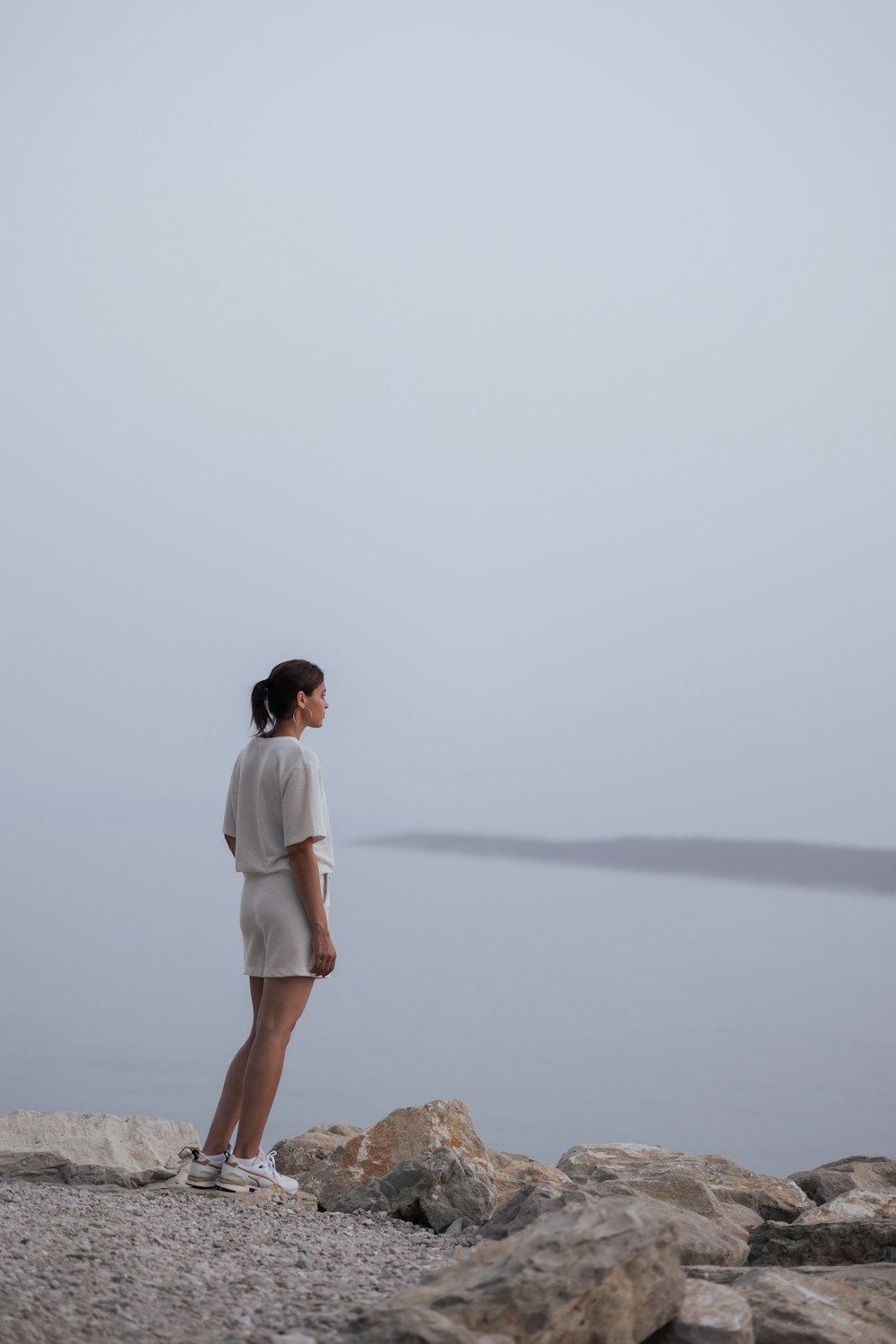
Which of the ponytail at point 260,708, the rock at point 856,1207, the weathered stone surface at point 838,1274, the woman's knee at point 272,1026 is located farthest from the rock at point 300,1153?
the weathered stone surface at point 838,1274

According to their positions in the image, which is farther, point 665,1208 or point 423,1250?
point 423,1250

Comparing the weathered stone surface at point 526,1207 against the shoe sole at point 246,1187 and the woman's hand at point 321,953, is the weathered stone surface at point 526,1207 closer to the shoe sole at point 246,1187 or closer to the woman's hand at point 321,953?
the shoe sole at point 246,1187

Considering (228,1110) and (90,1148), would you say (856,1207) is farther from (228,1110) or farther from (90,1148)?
(90,1148)

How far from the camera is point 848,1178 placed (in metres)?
6.01

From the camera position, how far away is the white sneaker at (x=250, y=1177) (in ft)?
15.8

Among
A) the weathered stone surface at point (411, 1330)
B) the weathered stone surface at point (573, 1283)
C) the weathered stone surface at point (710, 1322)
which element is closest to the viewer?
the weathered stone surface at point (411, 1330)

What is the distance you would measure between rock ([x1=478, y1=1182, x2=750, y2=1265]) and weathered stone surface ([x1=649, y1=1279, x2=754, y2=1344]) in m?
0.69

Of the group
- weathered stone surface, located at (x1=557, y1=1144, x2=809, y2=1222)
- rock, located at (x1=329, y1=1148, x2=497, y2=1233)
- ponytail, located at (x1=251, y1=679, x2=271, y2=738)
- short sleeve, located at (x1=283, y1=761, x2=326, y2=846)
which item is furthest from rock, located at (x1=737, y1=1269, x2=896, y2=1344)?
ponytail, located at (x1=251, y1=679, x2=271, y2=738)

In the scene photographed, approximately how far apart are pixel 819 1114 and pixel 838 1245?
1221 cm

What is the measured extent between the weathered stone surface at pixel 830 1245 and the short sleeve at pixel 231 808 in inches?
92.1

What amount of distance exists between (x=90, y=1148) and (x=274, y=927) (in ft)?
4.39

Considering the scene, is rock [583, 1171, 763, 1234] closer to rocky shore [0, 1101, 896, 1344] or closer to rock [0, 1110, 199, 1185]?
rocky shore [0, 1101, 896, 1344]

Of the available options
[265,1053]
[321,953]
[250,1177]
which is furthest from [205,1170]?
[321,953]

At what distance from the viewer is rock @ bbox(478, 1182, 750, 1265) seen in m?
4.08
